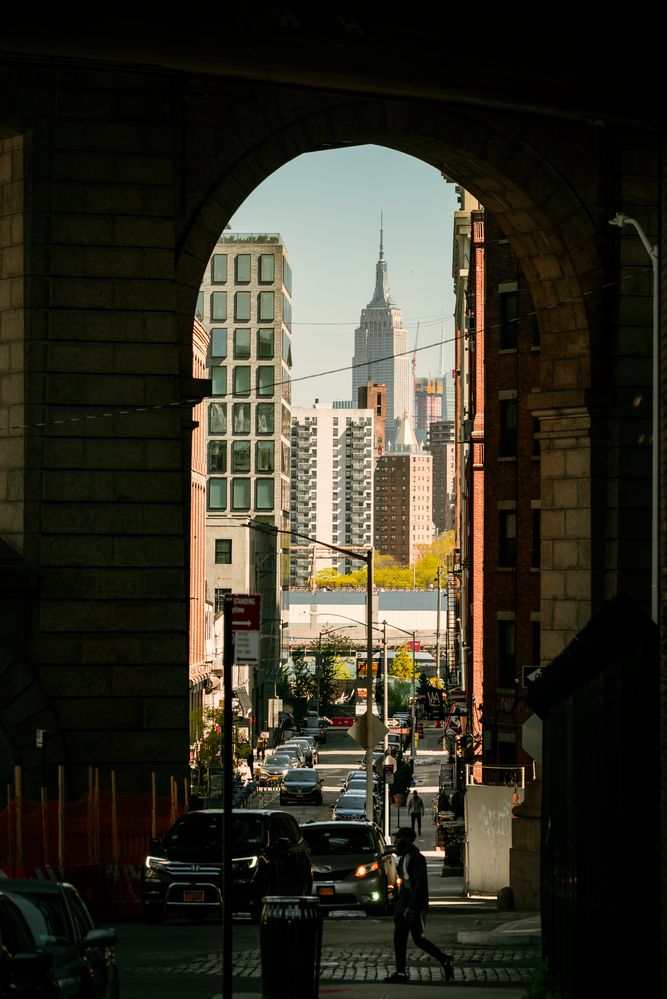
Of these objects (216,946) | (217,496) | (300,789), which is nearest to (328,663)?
(217,496)

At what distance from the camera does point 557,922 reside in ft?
50.6

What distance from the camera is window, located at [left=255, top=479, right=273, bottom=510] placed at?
145125mm

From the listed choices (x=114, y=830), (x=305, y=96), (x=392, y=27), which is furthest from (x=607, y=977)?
(x=305, y=96)

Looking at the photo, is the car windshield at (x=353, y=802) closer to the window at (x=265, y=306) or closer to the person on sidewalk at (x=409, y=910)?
the person on sidewalk at (x=409, y=910)

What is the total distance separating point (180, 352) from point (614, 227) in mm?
7449

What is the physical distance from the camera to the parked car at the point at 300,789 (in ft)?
271

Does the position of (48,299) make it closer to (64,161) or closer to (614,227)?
(64,161)

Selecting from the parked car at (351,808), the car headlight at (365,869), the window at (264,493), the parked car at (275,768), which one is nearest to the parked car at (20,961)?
the car headlight at (365,869)

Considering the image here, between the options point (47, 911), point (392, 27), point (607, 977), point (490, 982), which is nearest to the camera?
point (392, 27)

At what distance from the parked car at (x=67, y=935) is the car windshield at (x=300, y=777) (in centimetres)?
7005

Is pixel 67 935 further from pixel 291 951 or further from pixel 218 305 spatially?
pixel 218 305

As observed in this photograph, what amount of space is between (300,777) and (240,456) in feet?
214

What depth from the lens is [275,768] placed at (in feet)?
312

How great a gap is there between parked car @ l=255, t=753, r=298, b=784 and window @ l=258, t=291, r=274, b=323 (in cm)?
5473
